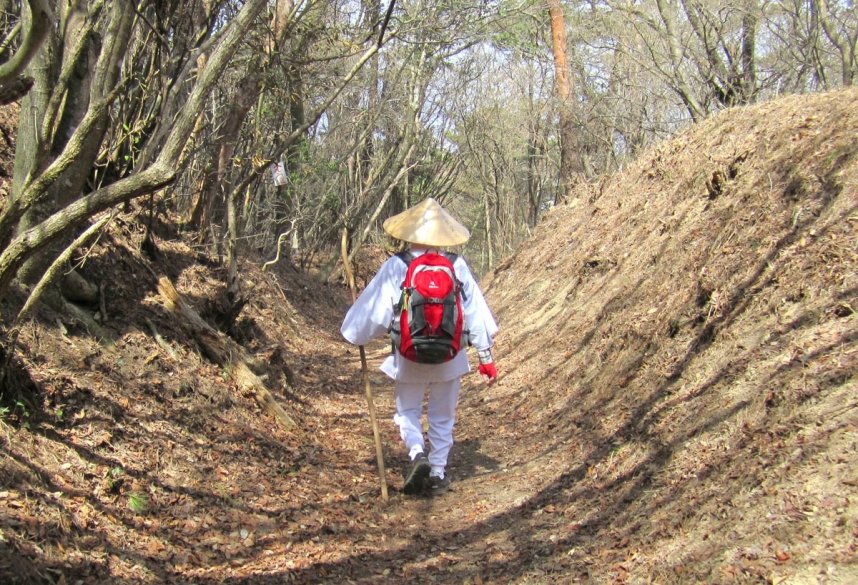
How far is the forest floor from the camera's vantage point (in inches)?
147

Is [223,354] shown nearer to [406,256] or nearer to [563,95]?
[406,256]

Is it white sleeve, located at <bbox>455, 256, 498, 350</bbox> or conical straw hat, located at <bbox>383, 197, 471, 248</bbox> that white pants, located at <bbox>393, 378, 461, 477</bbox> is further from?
conical straw hat, located at <bbox>383, 197, 471, 248</bbox>

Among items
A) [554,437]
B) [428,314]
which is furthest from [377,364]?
[428,314]

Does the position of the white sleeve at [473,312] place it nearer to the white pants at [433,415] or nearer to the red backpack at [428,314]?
the red backpack at [428,314]

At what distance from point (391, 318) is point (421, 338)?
41cm

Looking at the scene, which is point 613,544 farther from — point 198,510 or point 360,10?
point 360,10

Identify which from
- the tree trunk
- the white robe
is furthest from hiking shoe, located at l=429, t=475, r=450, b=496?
the tree trunk

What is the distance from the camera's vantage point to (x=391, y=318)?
19.2 feet

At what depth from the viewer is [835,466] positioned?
349 centimetres

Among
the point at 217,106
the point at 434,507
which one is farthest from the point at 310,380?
the point at 434,507

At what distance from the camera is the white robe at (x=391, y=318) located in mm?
5836

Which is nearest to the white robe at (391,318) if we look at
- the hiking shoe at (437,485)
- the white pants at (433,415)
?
the white pants at (433,415)

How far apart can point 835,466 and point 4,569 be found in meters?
3.82

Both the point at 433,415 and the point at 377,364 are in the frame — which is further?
the point at 377,364
